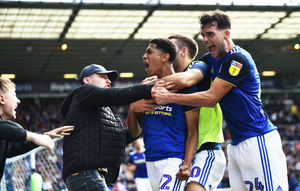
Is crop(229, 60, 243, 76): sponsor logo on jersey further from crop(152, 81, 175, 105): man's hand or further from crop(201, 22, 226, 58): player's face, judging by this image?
crop(152, 81, 175, 105): man's hand

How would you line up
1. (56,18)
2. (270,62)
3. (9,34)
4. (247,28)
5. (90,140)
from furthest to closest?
(270,62)
(247,28)
(9,34)
(56,18)
(90,140)

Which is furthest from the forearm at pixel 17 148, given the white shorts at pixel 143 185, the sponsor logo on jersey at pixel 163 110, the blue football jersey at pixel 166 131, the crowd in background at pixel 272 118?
the crowd in background at pixel 272 118

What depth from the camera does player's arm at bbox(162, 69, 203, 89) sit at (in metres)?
4.86

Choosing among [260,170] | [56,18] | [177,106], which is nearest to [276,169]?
[260,170]

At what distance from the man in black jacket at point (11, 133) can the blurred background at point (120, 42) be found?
1550 centimetres

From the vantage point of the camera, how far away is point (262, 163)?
15.6ft

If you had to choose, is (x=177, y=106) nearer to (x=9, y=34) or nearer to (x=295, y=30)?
(x=9, y=34)

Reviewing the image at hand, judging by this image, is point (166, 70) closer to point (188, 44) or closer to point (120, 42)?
point (188, 44)

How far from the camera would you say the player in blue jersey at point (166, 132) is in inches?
191

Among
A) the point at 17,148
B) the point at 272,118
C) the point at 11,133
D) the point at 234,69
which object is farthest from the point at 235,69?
the point at 272,118

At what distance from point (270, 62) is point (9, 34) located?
19.4 m

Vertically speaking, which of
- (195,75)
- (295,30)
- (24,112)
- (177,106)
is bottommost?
(24,112)

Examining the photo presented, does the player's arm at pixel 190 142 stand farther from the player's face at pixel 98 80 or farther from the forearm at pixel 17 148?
the forearm at pixel 17 148

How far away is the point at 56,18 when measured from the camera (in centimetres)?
2452
